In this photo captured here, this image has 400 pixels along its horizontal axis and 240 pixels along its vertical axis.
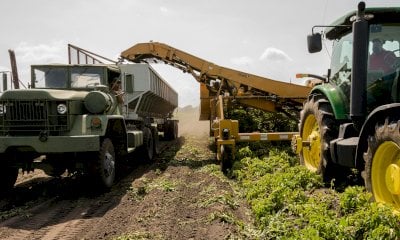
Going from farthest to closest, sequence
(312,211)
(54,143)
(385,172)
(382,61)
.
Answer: (54,143) < (382,61) < (312,211) < (385,172)

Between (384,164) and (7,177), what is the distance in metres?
6.46

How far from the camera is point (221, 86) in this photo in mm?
12039

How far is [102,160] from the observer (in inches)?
280

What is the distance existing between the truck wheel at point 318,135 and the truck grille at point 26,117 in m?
4.38

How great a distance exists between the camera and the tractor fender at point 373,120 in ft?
13.7

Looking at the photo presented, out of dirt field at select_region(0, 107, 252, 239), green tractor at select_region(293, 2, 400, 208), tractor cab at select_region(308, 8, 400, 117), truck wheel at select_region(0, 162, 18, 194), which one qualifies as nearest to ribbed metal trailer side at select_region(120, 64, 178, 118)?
dirt field at select_region(0, 107, 252, 239)

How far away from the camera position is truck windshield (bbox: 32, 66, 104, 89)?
28.6 ft

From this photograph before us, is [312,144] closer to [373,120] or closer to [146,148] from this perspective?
[373,120]

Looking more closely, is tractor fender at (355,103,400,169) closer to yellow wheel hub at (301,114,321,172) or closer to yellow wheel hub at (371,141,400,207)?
yellow wheel hub at (371,141,400,207)

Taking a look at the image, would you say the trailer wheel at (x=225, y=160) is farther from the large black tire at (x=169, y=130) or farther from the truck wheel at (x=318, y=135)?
the large black tire at (x=169, y=130)

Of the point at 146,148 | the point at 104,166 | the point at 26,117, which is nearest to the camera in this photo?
the point at 26,117

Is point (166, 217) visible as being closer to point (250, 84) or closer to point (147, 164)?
point (147, 164)

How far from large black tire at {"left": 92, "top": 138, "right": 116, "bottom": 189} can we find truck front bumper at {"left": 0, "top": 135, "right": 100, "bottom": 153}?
305mm

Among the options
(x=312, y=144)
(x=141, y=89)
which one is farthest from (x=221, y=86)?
(x=312, y=144)
